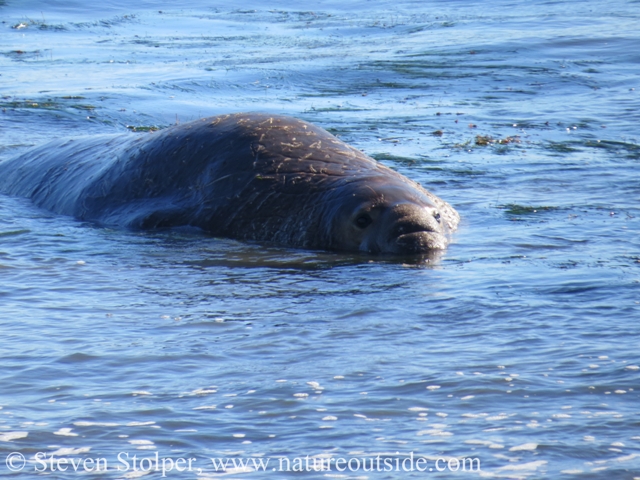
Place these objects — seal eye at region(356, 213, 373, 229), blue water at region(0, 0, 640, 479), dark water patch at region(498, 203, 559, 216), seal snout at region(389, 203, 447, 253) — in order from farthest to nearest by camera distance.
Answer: dark water patch at region(498, 203, 559, 216), seal eye at region(356, 213, 373, 229), seal snout at region(389, 203, 447, 253), blue water at region(0, 0, 640, 479)

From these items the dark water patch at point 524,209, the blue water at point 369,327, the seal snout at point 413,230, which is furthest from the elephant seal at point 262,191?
the dark water patch at point 524,209

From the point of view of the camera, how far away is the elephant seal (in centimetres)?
773

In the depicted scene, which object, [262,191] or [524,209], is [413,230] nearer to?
[262,191]

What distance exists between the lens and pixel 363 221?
7742 millimetres

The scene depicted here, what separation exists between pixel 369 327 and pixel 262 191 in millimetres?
2671

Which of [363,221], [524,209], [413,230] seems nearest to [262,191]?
[363,221]

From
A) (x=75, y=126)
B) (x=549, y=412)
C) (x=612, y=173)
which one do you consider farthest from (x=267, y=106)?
Result: (x=549, y=412)

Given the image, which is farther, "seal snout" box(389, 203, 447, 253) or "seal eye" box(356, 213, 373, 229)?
"seal eye" box(356, 213, 373, 229)

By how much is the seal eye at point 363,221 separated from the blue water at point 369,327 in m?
0.27

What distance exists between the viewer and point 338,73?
1828cm

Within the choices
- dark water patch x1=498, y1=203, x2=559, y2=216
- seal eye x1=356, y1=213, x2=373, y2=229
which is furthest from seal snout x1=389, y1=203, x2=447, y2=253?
dark water patch x1=498, y1=203, x2=559, y2=216

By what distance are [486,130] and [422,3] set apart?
67.0 feet

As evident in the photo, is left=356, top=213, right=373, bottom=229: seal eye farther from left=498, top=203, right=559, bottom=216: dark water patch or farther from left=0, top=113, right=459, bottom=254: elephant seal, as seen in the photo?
left=498, top=203, right=559, bottom=216: dark water patch

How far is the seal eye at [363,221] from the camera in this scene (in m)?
7.73
